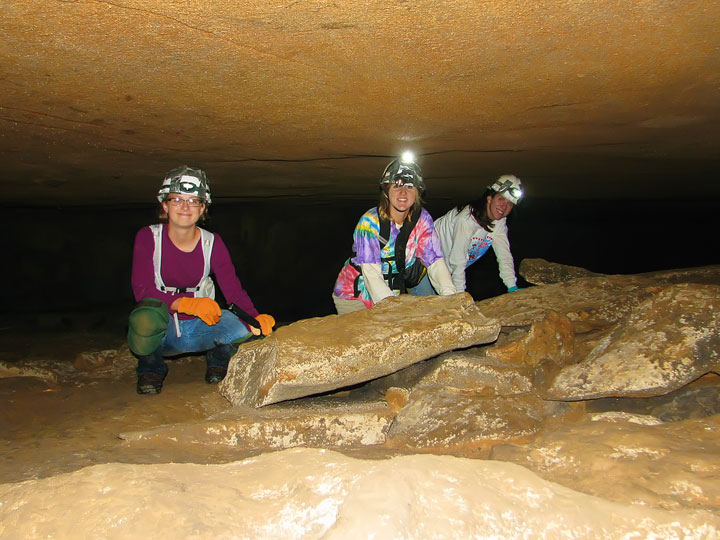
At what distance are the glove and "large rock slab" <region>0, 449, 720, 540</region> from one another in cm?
181

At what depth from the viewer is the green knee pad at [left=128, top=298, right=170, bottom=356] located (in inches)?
142

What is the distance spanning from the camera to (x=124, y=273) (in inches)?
399

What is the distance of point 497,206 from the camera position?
4.54 metres

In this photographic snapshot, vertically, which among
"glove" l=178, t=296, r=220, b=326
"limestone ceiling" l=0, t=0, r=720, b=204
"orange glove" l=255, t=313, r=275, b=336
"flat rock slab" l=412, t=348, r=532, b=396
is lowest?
"flat rock slab" l=412, t=348, r=532, b=396

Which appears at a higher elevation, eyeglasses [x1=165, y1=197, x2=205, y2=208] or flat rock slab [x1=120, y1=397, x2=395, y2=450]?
eyeglasses [x1=165, y1=197, x2=205, y2=208]

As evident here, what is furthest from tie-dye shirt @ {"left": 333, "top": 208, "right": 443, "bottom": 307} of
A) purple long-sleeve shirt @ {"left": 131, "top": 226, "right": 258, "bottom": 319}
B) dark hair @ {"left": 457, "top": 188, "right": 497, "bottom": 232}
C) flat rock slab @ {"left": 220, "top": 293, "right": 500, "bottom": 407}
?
purple long-sleeve shirt @ {"left": 131, "top": 226, "right": 258, "bottom": 319}

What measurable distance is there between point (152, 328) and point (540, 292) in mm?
2976

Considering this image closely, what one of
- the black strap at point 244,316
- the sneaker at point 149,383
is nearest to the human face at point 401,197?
the black strap at point 244,316

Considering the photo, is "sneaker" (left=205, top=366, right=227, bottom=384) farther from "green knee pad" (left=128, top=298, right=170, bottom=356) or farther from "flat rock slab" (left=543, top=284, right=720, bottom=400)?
"flat rock slab" (left=543, top=284, right=720, bottom=400)

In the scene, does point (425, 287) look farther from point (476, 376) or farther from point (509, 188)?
point (476, 376)

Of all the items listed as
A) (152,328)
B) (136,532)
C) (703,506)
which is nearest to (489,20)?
(703,506)

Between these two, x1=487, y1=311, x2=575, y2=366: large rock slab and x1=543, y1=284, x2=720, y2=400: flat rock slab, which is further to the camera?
x1=487, y1=311, x2=575, y2=366: large rock slab

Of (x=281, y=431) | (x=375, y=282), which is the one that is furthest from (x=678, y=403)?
(x=281, y=431)

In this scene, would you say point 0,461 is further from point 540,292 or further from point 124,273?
point 124,273
